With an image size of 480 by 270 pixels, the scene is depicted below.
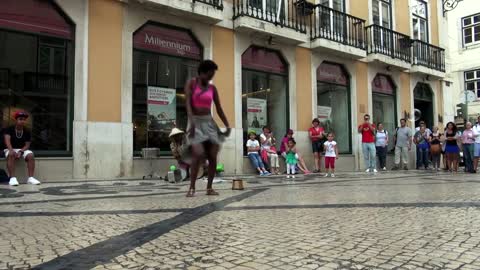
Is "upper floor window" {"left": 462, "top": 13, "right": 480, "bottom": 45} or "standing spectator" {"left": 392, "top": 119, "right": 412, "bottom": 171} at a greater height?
"upper floor window" {"left": 462, "top": 13, "right": 480, "bottom": 45}

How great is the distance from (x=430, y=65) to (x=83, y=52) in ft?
49.8

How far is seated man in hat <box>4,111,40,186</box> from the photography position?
8391 mm

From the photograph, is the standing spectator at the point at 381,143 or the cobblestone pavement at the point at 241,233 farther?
the standing spectator at the point at 381,143

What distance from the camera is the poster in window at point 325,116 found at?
601 inches

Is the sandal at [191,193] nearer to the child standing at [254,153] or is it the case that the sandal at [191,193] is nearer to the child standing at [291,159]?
the child standing at [254,153]

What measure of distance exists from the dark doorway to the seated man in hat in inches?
629

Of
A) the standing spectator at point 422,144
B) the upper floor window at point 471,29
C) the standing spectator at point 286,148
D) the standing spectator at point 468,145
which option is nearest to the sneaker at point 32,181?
the standing spectator at point 286,148

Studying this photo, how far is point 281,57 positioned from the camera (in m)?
14.1

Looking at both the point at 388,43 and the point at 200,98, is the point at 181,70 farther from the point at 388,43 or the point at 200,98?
the point at 388,43

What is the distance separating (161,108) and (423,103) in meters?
13.9

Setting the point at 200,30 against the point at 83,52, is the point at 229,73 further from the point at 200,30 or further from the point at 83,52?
the point at 83,52

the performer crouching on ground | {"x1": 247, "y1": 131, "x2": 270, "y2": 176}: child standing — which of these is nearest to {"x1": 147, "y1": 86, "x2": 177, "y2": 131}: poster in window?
{"x1": 247, "y1": 131, "x2": 270, "y2": 176}: child standing

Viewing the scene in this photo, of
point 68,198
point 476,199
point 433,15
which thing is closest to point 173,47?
point 68,198

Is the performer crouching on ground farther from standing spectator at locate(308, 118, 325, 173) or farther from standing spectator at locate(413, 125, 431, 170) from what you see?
standing spectator at locate(413, 125, 431, 170)
